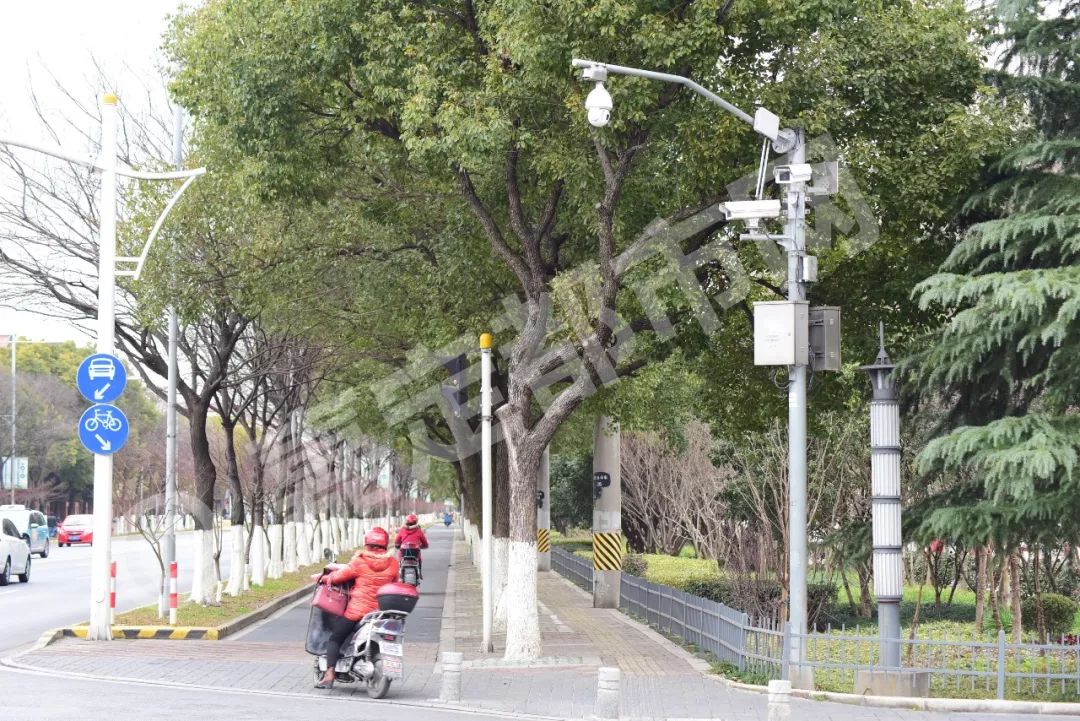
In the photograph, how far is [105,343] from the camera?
18688mm

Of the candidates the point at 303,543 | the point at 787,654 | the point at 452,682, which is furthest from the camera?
the point at 303,543

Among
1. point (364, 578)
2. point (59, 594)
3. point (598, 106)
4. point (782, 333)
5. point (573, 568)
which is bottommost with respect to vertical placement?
point (573, 568)

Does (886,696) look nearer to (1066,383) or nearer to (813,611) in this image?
(1066,383)

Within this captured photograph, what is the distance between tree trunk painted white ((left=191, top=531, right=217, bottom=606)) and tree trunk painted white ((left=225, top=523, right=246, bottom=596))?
11.3ft

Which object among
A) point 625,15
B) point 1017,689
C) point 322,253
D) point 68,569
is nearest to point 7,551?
point 68,569

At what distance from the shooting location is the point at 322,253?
22859 millimetres

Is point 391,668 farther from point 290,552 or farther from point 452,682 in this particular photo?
point 290,552

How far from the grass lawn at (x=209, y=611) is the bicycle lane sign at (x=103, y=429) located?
374cm

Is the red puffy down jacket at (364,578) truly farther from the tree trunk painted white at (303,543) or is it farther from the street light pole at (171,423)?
the tree trunk painted white at (303,543)

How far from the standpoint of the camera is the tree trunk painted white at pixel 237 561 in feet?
92.4

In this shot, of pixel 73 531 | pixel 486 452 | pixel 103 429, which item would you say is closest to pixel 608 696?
pixel 486 452

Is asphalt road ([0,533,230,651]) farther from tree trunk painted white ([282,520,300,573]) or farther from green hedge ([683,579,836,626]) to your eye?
green hedge ([683,579,836,626])

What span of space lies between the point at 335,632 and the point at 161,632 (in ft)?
20.5

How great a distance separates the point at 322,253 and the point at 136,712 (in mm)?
12179
